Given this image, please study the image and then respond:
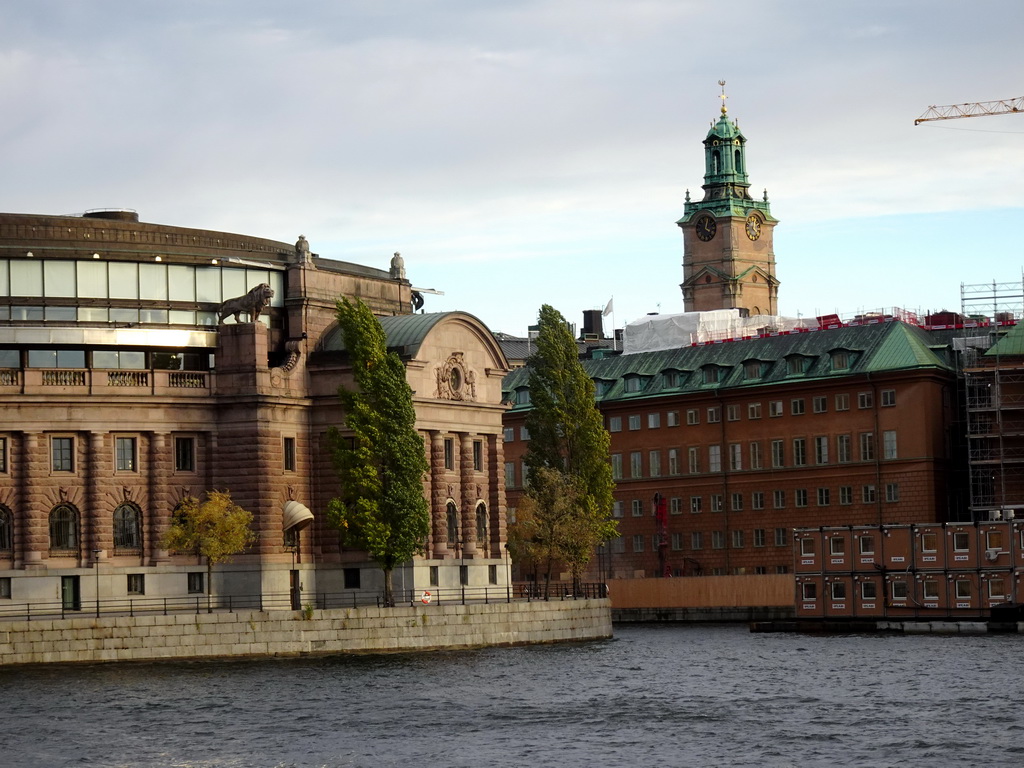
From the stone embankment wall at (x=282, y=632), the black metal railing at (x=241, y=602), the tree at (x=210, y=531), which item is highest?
the tree at (x=210, y=531)

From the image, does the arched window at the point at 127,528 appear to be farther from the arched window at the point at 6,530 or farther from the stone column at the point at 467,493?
the stone column at the point at 467,493

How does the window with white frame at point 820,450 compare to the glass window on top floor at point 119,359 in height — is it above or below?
below

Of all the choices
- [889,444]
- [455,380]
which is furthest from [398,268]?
[889,444]

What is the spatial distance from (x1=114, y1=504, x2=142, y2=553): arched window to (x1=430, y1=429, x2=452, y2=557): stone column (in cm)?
1758

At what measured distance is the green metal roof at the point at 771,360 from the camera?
535 ft

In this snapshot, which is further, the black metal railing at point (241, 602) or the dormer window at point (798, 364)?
the dormer window at point (798, 364)

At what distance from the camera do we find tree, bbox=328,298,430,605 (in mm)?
115938

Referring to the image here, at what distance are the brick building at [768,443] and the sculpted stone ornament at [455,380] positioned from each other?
139 ft

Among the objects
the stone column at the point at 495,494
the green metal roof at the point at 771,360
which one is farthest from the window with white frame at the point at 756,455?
the stone column at the point at 495,494

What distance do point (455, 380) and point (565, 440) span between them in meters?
15.5

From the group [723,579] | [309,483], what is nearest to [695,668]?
[309,483]

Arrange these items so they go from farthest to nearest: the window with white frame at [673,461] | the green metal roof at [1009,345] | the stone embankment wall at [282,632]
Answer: the window with white frame at [673,461], the green metal roof at [1009,345], the stone embankment wall at [282,632]

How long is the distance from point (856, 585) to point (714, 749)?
6139cm

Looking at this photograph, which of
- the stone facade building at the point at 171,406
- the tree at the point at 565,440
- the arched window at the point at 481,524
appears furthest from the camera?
the tree at the point at 565,440
